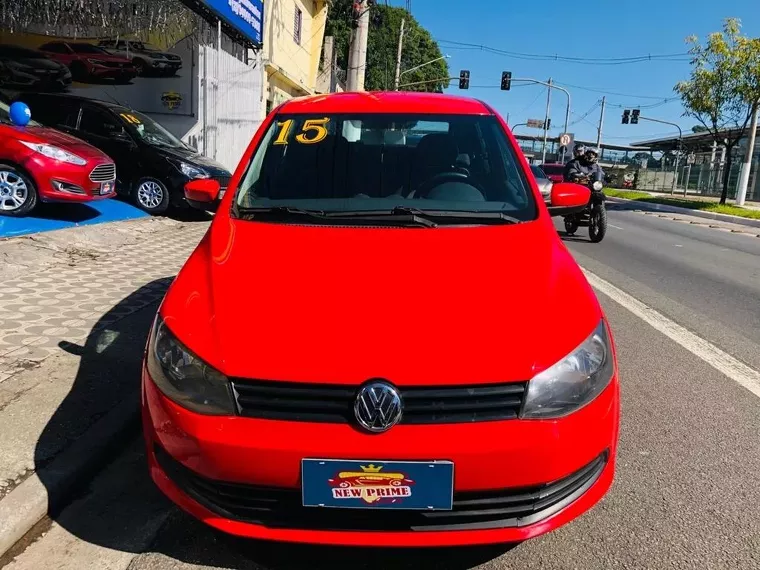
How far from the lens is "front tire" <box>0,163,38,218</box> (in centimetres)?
751

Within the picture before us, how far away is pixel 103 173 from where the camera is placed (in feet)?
27.3

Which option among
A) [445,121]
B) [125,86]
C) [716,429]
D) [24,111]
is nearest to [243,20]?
[125,86]

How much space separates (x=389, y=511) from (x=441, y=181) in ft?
5.93

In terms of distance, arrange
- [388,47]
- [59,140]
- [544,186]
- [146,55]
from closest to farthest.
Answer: [59,140], [544,186], [146,55], [388,47]

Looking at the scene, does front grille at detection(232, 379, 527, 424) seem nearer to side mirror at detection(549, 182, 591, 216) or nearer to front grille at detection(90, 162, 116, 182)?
side mirror at detection(549, 182, 591, 216)

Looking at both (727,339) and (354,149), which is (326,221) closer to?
(354,149)

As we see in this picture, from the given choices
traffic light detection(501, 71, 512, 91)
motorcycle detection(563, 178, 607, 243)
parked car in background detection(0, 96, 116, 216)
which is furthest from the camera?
traffic light detection(501, 71, 512, 91)

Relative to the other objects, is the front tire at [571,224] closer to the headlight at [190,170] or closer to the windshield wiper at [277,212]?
the headlight at [190,170]

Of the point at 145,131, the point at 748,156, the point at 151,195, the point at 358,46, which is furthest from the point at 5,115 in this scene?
the point at 748,156

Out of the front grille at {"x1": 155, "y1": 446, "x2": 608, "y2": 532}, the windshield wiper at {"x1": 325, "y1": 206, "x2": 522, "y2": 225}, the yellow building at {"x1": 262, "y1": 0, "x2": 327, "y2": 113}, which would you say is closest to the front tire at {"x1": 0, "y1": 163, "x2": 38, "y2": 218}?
the windshield wiper at {"x1": 325, "y1": 206, "x2": 522, "y2": 225}

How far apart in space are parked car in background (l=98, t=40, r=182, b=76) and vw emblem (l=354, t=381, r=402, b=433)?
1366 centimetres

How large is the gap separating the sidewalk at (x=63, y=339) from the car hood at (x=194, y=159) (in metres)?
2.98

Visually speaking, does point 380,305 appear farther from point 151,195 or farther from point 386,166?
point 151,195

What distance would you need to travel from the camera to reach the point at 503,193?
321 cm
